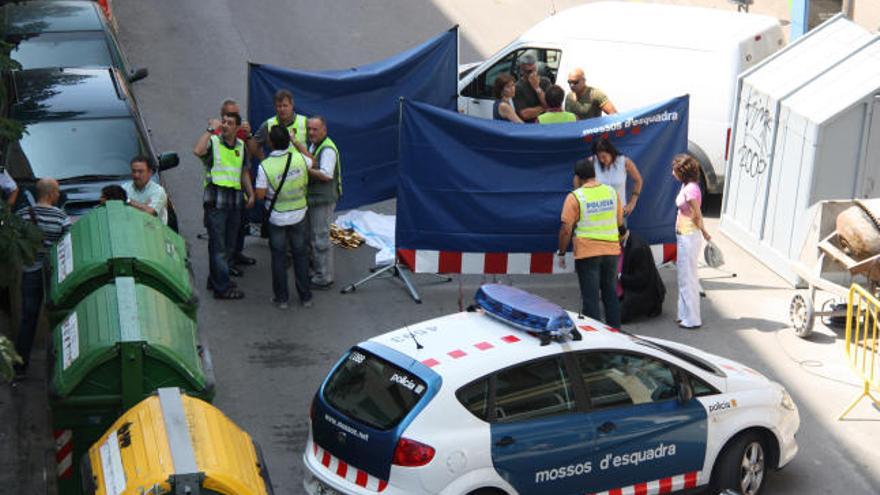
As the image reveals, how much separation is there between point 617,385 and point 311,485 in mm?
2223

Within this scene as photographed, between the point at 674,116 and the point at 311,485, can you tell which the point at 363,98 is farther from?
the point at 311,485

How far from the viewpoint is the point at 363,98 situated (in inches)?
583

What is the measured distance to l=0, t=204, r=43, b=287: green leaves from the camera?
9422mm

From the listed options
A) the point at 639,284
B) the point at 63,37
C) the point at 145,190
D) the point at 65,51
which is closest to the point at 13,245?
the point at 145,190

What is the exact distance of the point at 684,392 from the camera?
9.59 metres

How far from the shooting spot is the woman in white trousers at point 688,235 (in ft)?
43.4

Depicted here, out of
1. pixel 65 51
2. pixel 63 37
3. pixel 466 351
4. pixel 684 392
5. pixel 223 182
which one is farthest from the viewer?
pixel 63 37

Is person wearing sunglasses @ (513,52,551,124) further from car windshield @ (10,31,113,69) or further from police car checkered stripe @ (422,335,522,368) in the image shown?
police car checkered stripe @ (422,335,522,368)

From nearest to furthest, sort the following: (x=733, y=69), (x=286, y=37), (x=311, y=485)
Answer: (x=311, y=485)
(x=733, y=69)
(x=286, y=37)

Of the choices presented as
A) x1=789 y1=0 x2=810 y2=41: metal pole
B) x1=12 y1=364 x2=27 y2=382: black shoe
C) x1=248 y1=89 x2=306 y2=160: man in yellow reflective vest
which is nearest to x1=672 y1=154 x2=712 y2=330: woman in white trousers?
x1=248 y1=89 x2=306 y2=160: man in yellow reflective vest

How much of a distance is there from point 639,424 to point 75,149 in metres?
7.02

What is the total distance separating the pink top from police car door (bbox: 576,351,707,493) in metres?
3.89

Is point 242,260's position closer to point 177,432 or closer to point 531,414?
point 531,414

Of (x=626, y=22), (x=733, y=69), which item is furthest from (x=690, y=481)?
(x=626, y=22)
